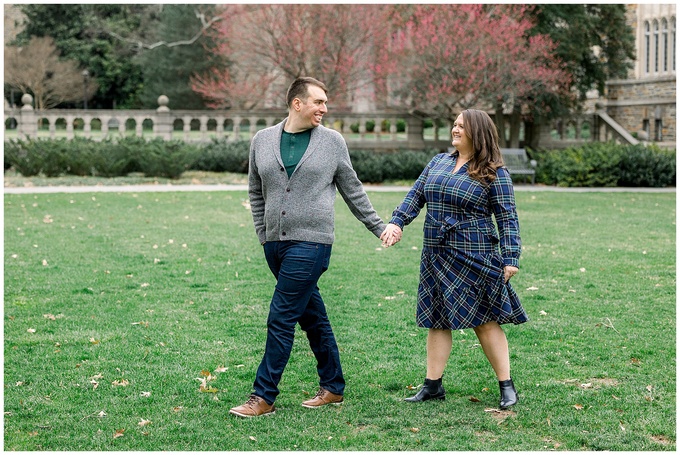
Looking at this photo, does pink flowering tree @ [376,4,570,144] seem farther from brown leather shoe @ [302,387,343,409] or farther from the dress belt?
brown leather shoe @ [302,387,343,409]

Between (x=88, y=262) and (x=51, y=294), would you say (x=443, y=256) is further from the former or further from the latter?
(x=88, y=262)

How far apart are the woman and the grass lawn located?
53 centimetres

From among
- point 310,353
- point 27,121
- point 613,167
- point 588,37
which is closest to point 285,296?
point 310,353

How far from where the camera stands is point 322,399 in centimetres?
549

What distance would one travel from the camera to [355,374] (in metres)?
6.16

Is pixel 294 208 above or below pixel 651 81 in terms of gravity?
below

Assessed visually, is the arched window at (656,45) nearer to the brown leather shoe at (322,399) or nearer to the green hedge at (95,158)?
the green hedge at (95,158)

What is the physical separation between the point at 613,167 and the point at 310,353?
18079 millimetres

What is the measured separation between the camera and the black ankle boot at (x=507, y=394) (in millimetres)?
5402

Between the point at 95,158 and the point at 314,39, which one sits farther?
the point at 314,39

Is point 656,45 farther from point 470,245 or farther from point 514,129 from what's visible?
point 470,245

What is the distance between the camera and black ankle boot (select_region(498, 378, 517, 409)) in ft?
17.7

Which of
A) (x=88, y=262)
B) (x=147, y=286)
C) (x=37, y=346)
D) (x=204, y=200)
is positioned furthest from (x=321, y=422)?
(x=204, y=200)

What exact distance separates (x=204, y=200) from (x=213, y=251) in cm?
685
